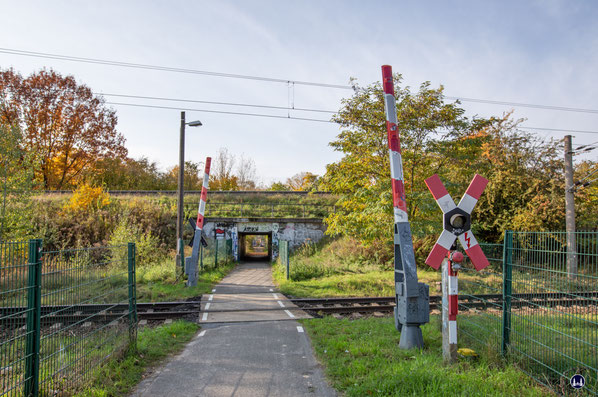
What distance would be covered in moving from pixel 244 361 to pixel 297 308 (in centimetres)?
426

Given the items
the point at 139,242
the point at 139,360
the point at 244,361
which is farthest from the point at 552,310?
the point at 139,242

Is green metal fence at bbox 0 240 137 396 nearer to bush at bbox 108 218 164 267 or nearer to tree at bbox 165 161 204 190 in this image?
bush at bbox 108 218 164 267

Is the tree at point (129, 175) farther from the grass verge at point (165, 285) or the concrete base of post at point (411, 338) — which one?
the concrete base of post at point (411, 338)

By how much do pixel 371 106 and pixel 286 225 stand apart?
12.3 metres

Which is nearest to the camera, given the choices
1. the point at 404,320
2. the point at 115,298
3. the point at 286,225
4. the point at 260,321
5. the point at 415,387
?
the point at 415,387

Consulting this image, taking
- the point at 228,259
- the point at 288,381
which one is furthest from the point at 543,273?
the point at 228,259

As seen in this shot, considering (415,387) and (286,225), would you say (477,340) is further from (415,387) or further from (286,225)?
(286,225)

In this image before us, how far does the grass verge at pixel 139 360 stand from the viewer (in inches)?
166

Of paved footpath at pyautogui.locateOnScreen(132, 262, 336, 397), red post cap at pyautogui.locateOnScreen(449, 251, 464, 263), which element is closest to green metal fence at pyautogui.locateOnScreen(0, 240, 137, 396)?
paved footpath at pyautogui.locateOnScreen(132, 262, 336, 397)

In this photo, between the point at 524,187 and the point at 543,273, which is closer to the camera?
the point at 543,273

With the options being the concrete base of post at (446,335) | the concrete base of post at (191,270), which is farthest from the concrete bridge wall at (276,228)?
the concrete base of post at (446,335)

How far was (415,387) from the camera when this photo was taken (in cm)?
397

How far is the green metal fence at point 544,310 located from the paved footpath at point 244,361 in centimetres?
250

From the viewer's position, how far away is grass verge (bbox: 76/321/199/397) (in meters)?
4.21
